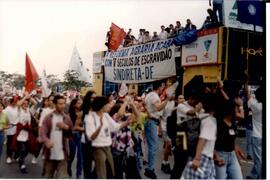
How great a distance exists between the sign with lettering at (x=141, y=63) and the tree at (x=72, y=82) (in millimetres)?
370

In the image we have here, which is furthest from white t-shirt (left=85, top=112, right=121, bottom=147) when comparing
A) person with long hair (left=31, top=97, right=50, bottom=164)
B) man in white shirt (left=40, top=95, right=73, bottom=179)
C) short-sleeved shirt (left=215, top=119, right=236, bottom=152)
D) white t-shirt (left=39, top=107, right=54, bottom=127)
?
short-sleeved shirt (left=215, top=119, right=236, bottom=152)

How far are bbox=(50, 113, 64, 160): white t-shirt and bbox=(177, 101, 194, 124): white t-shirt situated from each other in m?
1.35

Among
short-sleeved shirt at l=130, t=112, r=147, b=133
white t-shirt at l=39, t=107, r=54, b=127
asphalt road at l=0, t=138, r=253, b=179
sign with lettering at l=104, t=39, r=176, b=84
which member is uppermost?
sign with lettering at l=104, t=39, r=176, b=84

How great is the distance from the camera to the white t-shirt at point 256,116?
4.87 meters

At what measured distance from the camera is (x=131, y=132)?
15.9 ft

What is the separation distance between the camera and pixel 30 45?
4965mm

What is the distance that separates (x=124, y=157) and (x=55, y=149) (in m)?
0.83

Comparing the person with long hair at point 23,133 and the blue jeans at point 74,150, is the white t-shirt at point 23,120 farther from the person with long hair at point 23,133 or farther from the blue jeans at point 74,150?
the blue jeans at point 74,150

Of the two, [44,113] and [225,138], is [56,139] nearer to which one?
[44,113]

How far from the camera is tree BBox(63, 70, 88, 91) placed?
16.2ft

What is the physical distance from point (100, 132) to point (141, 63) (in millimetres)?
1331

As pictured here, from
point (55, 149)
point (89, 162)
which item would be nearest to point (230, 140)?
point (89, 162)

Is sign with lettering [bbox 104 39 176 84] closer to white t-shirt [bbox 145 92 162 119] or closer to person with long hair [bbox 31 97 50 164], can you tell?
white t-shirt [bbox 145 92 162 119]

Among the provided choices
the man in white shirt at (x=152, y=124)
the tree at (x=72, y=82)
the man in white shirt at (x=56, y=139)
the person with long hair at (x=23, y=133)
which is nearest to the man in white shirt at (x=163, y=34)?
the man in white shirt at (x=152, y=124)
